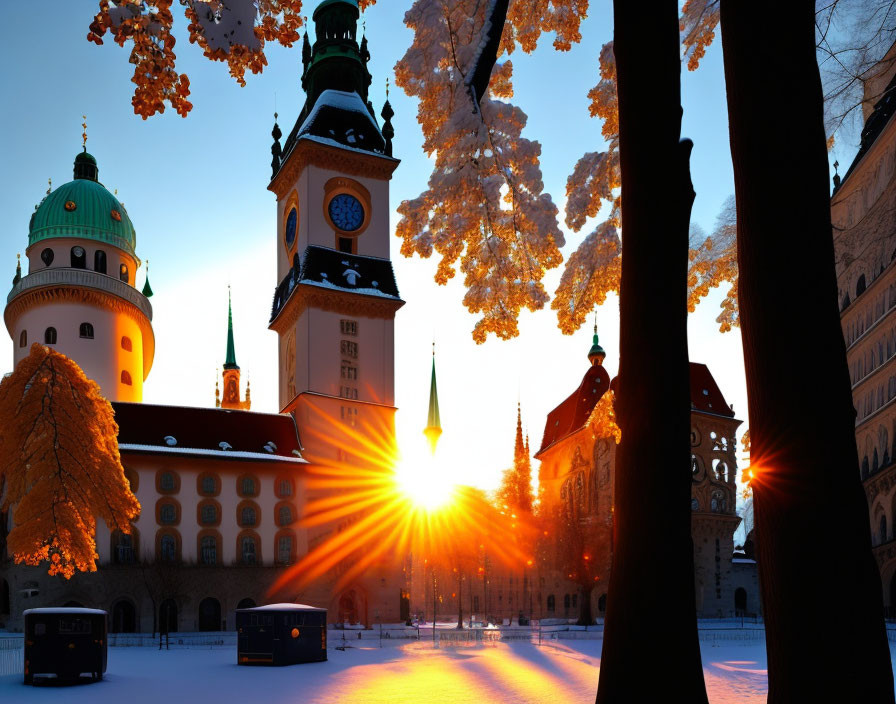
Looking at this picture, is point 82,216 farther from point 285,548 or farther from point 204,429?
point 285,548

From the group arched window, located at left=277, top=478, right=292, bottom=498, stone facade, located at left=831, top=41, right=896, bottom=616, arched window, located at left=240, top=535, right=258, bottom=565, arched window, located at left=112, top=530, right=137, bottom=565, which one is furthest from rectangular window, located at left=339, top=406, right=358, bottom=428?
stone facade, located at left=831, top=41, right=896, bottom=616

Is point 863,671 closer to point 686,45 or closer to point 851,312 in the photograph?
point 686,45

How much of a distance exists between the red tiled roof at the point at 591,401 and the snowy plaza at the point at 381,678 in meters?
50.6

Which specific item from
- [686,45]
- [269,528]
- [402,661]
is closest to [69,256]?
[269,528]

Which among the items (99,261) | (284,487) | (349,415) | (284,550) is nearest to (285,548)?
(284,550)

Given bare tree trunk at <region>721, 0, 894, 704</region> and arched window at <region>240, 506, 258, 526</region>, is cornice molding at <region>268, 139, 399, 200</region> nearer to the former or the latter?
arched window at <region>240, 506, 258, 526</region>

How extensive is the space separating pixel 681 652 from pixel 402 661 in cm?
2650

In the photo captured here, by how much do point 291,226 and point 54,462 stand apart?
4224 cm

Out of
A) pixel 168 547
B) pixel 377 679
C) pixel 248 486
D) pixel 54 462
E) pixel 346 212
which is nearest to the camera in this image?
pixel 377 679

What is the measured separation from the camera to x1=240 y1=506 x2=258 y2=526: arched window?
59.2 metres

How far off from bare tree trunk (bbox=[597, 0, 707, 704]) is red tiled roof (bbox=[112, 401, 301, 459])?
53.3 m

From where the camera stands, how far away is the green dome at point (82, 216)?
222ft

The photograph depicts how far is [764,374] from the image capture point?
6758 millimetres

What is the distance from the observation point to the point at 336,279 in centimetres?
6631
